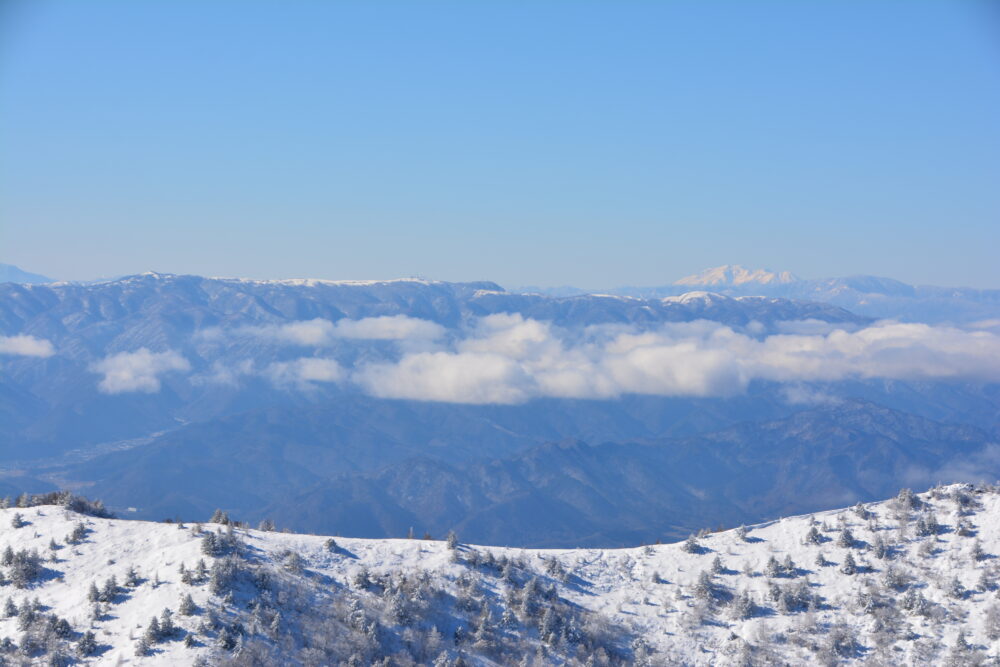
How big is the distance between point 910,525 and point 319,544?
45.7 m

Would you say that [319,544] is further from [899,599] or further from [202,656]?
[899,599]

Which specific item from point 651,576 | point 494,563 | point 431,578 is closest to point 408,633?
point 431,578

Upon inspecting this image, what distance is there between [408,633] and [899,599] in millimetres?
33275

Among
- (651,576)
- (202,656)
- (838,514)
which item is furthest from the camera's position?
(838,514)

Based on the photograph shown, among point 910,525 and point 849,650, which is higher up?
point 910,525

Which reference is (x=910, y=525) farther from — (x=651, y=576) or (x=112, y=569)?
(x=112, y=569)

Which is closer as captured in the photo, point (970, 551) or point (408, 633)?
point (408, 633)

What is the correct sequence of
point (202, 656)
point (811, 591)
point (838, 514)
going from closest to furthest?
point (202, 656)
point (811, 591)
point (838, 514)

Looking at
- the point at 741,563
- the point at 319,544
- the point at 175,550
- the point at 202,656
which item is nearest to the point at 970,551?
the point at 741,563

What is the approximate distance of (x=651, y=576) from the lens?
188ft

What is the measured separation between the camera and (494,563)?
2221 inches

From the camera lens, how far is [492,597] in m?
51.7

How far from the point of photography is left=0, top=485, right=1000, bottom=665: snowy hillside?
4231cm

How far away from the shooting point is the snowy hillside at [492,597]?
4231 centimetres
